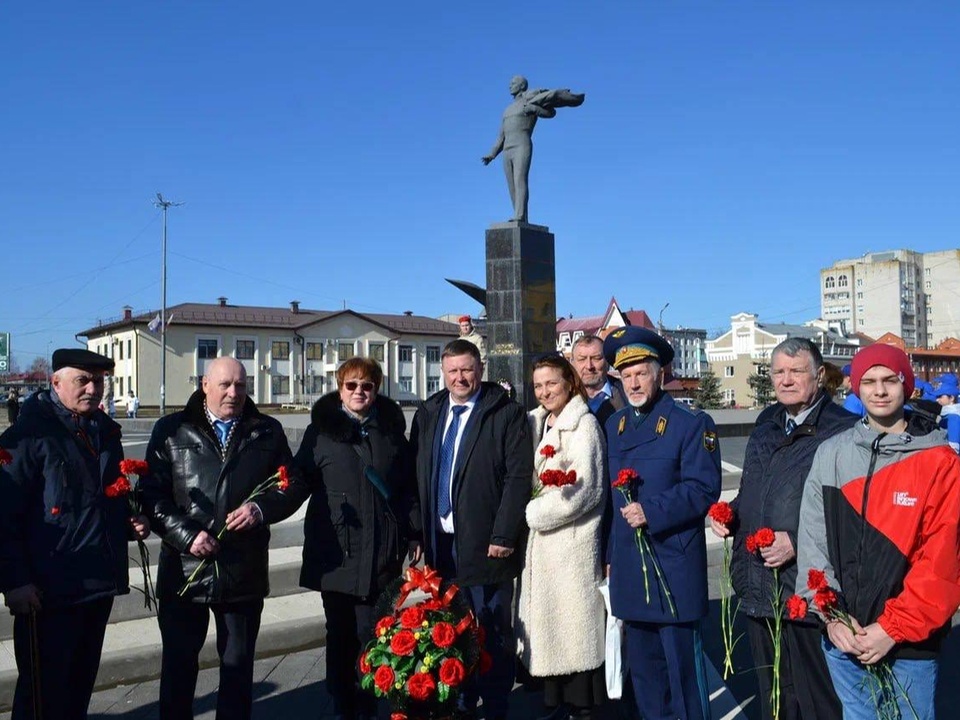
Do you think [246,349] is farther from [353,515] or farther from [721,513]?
[721,513]

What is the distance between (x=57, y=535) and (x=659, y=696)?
2646 mm

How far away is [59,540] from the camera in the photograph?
3.45 meters

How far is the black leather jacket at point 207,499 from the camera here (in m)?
3.67

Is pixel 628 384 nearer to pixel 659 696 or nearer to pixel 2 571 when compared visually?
pixel 659 696

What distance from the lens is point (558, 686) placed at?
4.09 m

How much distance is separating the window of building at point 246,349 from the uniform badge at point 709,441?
60.8 meters

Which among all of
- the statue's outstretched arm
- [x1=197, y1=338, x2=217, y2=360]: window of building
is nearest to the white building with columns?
[x1=197, y1=338, x2=217, y2=360]: window of building

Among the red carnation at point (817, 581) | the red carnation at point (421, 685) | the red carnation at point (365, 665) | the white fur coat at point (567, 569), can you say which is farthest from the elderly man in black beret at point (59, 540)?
the red carnation at point (817, 581)

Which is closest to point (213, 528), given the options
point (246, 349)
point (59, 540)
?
point (59, 540)

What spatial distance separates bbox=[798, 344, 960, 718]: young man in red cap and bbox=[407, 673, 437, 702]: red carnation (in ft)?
4.34

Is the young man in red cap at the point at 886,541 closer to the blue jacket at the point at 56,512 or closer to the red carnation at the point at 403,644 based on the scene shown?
the red carnation at the point at 403,644

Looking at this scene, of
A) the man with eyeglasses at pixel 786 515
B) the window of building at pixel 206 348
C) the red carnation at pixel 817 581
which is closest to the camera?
the red carnation at pixel 817 581

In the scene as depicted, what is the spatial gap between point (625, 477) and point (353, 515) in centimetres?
132

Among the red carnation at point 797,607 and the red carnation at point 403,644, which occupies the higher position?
the red carnation at point 797,607
